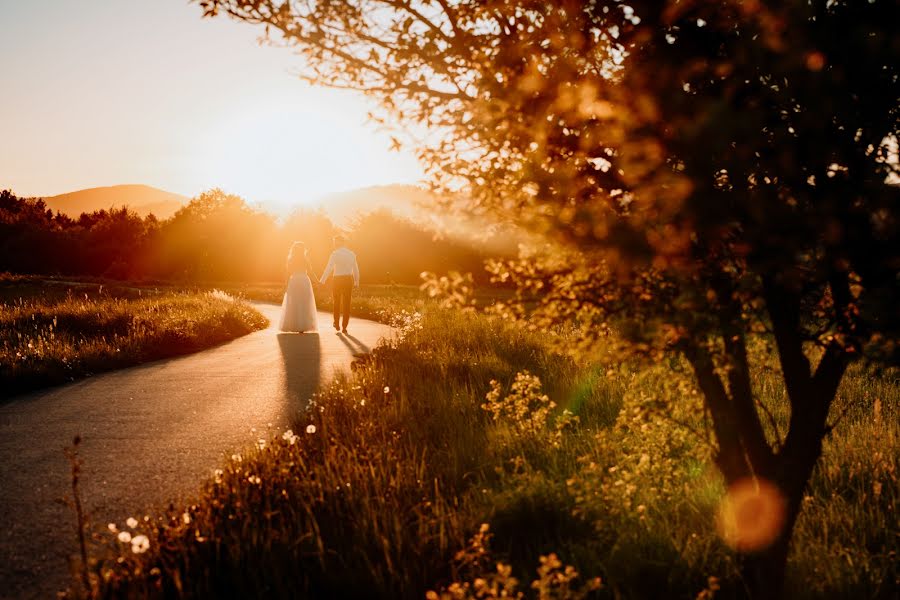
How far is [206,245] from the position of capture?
49.7 metres

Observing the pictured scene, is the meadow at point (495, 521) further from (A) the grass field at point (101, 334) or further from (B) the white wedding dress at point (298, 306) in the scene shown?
(B) the white wedding dress at point (298, 306)

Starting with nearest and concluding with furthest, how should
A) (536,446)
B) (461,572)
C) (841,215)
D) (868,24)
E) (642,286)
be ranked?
(841,215), (868,24), (642,286), (461,572), (536,446)

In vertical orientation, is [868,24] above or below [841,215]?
above

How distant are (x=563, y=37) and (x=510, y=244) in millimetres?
936

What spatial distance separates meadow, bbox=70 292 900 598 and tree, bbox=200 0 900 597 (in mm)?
309

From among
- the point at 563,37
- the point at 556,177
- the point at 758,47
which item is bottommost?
the point at 556,177

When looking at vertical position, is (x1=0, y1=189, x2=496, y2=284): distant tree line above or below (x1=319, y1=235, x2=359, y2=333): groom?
above

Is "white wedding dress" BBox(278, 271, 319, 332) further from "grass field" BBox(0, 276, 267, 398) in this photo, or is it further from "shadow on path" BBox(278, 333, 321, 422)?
"grass field" BBox(0, 276, 267, 398)

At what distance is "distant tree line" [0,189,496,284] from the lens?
45.1 m

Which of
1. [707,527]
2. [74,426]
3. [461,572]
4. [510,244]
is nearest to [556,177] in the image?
[510,244]

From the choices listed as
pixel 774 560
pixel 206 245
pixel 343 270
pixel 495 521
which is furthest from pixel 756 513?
pixel 206 245

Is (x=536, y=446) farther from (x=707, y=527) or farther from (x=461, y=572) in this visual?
(x=461, y=572)

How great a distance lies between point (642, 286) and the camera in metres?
2.45

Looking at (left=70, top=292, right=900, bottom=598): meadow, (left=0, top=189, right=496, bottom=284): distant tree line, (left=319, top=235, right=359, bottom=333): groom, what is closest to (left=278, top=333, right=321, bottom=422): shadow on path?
(left=319, top=235, right=359, bottom=333): groom
